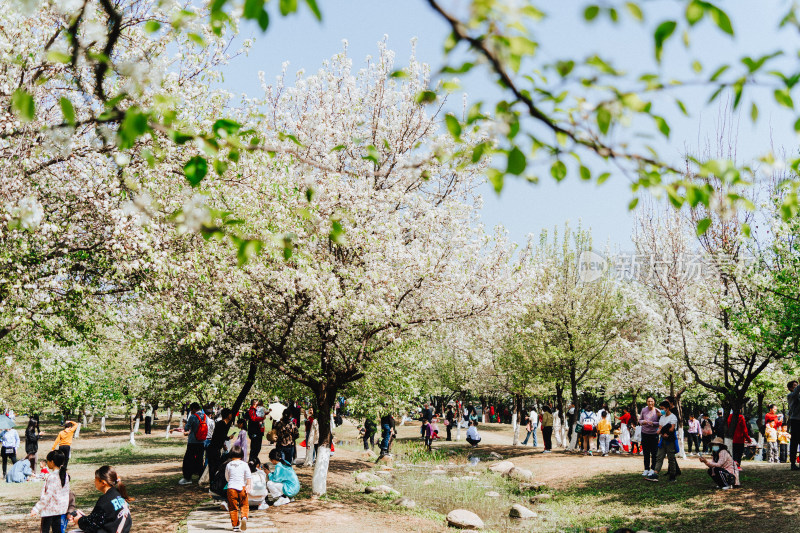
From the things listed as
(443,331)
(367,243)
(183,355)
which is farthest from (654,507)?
(183,355)

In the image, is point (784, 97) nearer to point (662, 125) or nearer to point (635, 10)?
point (662, 125)

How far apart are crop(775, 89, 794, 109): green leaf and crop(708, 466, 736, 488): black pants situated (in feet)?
45.3

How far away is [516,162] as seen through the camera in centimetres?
313

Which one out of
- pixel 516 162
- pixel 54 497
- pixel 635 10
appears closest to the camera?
pixel 635 10

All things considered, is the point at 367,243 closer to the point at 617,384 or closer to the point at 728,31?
the point at 728,31

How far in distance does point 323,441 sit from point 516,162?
13.3 meters

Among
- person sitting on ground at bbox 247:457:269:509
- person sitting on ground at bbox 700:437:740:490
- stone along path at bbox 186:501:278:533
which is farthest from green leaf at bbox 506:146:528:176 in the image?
person sitting on ground at bbox 700:437:740:490

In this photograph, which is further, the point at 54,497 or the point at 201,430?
the point at 201,430

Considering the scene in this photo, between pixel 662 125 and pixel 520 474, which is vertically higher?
pixel 662 125

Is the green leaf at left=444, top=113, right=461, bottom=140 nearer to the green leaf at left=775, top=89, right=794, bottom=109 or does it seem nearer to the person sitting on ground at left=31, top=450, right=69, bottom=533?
the green leaf at left=775, top=89, right=794, bottom=109

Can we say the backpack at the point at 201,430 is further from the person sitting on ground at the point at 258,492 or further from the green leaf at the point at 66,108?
the green leaf at the point at 66,108

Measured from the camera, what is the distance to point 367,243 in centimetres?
1340

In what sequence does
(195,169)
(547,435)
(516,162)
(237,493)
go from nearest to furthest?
(516,162), (195,169), (237,493), (547,435)

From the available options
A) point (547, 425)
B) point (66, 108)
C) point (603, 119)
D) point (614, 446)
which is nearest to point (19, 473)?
point (66, 108)
